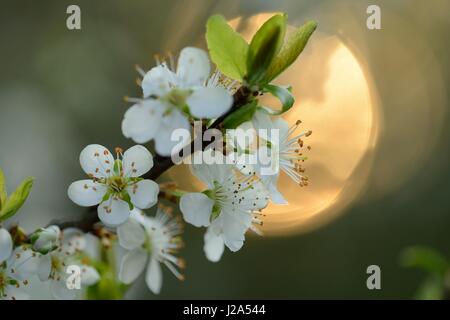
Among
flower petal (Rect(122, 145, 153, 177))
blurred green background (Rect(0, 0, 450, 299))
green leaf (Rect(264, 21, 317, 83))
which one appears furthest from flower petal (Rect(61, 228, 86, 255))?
blurred green background (Rect(0, 0, 450, 299))

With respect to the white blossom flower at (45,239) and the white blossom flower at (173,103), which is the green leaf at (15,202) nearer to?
the white blossom flower at (45,239)

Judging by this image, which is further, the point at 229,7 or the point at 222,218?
the point at 229,7

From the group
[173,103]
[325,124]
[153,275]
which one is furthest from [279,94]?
[325,124]

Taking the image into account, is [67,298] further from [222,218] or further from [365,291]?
[365,291]

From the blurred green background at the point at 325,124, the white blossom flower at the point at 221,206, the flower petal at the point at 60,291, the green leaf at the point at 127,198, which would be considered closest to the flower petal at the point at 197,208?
the white blossom flower at the point at 221,206

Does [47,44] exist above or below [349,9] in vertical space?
below

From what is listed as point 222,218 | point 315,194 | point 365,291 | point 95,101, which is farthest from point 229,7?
point 222,218
